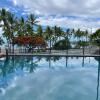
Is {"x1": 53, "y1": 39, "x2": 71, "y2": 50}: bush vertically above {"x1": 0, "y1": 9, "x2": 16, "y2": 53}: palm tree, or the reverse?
{"x1": 0, "y1": 9, "x2": 16, "y2": 53}: palm tree

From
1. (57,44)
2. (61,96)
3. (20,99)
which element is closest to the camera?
(20,99)

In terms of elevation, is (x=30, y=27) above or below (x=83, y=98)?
above

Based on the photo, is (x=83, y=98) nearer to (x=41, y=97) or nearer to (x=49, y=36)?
(x=41, y=97)

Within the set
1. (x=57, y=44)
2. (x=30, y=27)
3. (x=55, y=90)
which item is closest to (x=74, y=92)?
(x=55, y=90)

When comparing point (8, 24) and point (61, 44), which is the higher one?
point (8, 24)

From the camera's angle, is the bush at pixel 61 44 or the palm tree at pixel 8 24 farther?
the bush at pixel 61 44

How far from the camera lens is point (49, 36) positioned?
56.1 m

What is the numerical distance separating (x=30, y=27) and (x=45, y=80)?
31.8 meters

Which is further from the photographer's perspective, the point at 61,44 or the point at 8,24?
the point at 61,44

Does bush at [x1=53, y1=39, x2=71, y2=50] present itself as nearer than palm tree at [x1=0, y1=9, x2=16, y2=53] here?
No

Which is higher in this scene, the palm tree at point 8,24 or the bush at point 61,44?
the palm tree at point 8,24

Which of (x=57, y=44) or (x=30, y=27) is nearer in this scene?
(x=30, y=27)

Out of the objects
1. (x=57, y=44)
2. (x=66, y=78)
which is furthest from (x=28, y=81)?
(x=57, y=44)

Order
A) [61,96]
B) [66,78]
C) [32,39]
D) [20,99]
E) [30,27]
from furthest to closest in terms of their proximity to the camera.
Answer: [30,27]
[32,39]
[66,78]
[61,96]
[20,99]
